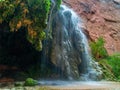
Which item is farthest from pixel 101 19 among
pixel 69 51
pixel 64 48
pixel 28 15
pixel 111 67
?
pixel 28 15

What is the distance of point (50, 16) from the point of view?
1320 cm

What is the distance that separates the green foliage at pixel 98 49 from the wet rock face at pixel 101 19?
1.22 meters

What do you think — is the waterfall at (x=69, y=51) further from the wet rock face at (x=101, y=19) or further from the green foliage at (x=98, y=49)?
the wet rock face at (x=101, y=19)

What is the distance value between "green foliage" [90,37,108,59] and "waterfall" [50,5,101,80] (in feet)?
4.25

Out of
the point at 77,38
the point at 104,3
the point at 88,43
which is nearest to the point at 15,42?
the point at 77,38

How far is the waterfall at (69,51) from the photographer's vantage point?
14.2m

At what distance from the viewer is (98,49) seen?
1752 centimetres

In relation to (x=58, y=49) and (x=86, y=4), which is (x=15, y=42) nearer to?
(x=58, y=49)

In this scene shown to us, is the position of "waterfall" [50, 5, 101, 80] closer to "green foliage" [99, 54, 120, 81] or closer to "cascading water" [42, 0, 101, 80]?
"cascading water" [42, 0, 101, 80]

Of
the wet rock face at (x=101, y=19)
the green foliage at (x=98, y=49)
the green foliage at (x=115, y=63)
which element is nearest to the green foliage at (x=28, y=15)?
the green foliage at (x=115, y=63)

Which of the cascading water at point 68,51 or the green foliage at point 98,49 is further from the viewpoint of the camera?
the green foliage at point 98,49

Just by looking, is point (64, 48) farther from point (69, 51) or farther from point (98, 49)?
point (98, 49)

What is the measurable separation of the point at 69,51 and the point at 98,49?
3149 mm

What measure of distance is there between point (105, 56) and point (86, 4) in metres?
4.90
